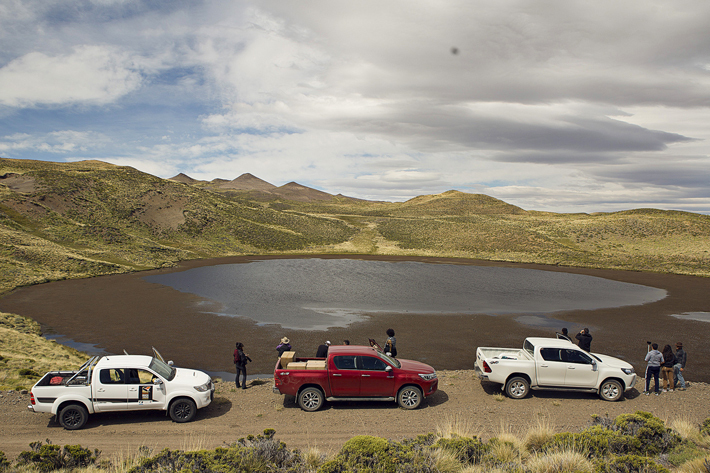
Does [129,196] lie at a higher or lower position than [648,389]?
higher

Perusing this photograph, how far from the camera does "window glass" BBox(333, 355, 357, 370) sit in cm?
1145

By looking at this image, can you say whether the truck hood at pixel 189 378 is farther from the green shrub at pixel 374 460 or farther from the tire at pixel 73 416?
the green shrub at pixel 374 460

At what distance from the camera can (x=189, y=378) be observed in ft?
36.5

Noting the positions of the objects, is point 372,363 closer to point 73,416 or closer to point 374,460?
point 374,460

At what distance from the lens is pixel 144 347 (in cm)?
1797

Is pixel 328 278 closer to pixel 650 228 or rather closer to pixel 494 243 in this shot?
pixel 494 243

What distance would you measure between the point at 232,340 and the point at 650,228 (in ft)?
300

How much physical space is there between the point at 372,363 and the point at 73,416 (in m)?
8.01

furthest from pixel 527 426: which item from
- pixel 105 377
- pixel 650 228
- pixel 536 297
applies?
pixel 650 228

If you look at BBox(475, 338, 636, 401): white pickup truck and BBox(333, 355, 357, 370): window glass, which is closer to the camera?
BBox(333, 355, 357, 370): window glass

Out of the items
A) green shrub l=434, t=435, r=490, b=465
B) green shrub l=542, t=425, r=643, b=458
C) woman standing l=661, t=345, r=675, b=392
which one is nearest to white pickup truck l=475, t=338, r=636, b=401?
woman standing l=661, t=345, r=675, b=392

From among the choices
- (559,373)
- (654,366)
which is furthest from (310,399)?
(654,366)

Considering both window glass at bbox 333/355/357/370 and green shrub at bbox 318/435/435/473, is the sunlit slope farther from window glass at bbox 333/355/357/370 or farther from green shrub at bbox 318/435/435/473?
green shrub at bbox 318/435/435/473

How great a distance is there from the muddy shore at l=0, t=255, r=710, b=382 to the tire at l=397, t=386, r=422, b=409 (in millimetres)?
4633
